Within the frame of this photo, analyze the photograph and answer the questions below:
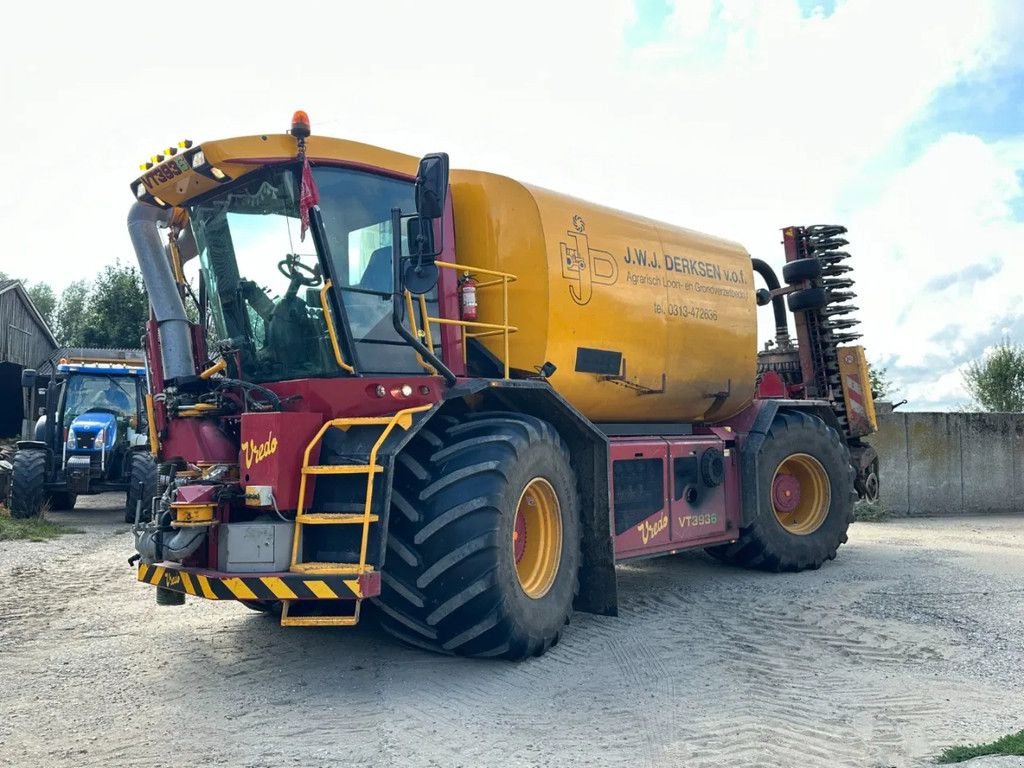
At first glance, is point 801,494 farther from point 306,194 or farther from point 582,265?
point 306,194

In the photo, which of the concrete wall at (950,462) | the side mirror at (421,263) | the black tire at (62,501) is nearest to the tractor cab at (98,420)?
the black tire at (62,501)

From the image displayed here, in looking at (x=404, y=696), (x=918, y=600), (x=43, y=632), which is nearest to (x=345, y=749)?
(x=404, y=696)

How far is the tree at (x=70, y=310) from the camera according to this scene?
44403 mm

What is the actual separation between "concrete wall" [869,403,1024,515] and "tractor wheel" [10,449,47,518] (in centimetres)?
1298

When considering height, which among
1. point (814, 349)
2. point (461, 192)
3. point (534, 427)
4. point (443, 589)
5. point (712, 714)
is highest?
point (461, 192)

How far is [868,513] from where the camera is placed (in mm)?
14430

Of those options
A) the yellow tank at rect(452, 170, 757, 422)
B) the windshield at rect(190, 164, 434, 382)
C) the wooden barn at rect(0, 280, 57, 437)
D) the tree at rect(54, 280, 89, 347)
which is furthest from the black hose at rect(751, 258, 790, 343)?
the tree at rect(54, 280, 89, 347)

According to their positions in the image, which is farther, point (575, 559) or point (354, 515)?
point (575, 559)

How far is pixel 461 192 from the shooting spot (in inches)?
261

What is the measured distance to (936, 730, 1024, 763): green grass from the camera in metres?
3.95

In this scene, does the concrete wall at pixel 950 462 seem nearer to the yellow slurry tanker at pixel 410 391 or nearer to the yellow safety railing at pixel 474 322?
the yellow slurry tanker at pixel 410 391

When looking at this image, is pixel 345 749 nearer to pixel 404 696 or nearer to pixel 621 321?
pixel 404 696

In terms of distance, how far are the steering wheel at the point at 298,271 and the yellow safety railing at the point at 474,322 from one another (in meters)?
0.57

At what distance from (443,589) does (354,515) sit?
661 mm
